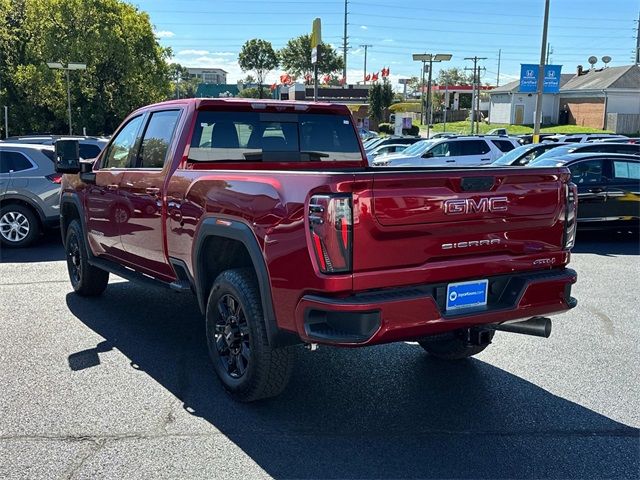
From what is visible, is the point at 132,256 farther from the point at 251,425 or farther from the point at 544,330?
the point at 544,330

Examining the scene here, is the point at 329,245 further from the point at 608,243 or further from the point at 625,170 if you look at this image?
the point at 625,170

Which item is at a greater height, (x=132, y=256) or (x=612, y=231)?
(x=132, y=256)

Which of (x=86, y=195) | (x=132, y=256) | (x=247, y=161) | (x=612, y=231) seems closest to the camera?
(x=247, y=161)

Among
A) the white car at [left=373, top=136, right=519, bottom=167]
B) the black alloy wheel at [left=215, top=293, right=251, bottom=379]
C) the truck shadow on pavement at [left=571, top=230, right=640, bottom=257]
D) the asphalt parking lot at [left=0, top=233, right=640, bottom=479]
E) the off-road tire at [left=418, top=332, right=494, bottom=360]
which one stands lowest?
the truck shadow on pavement at [left=571, top=230, right=640, bottom=257]

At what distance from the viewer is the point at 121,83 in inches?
1539

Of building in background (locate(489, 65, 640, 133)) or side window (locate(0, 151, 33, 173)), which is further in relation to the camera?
building in background (locate(489, 65, 640, 133))

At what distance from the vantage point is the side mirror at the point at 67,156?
643cm

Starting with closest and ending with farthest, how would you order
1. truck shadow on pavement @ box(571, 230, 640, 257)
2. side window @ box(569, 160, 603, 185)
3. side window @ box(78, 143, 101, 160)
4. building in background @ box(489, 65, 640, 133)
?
1. truck shadow on pavement @ box(571, 230, 640, 257)
2. side window @ box(569, 160, 603, 185)
3. side window @ box(78, 143, 101, 160)
4. building in background @ box(489, 65, 640, 133)

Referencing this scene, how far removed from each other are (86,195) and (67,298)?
1309 mm

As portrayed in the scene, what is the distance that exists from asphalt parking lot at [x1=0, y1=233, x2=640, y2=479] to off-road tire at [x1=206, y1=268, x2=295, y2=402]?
0.49 ft

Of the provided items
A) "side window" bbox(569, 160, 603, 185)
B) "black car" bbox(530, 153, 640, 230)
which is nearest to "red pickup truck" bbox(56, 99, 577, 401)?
"black car" bbox(530, 153, 640, 230)

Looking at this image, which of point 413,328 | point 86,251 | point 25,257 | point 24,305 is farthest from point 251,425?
point 25,257

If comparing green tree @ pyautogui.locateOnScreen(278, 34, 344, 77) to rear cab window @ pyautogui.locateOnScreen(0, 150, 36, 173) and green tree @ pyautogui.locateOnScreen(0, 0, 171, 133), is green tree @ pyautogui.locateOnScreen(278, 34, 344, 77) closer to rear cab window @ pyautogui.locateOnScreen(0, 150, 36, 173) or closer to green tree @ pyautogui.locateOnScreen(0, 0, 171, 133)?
green tree @ pyautogui.locateOnScreen(0, 0, 171, 133)

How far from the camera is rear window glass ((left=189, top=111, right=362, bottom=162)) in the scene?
5238mm
